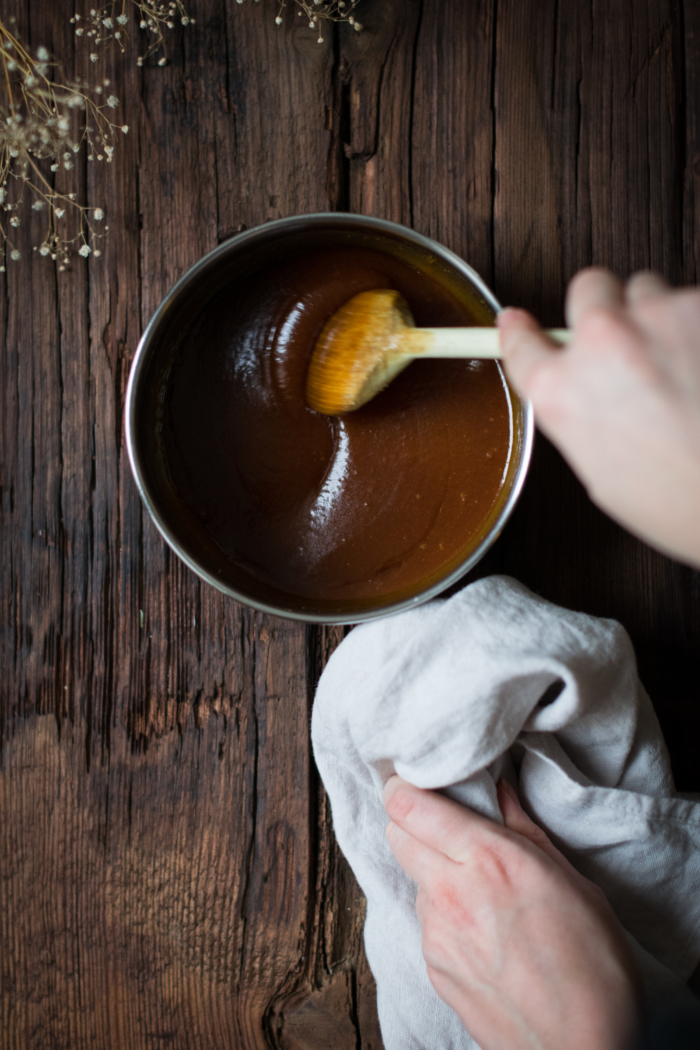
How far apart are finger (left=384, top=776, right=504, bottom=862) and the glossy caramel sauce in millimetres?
281

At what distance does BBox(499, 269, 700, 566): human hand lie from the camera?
486 millimetres

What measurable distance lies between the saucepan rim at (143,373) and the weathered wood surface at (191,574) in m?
0.19

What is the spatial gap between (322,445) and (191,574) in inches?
11.9

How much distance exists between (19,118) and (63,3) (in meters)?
0.20

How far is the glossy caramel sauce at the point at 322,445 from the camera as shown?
0.92 m

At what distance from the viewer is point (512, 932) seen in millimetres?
823

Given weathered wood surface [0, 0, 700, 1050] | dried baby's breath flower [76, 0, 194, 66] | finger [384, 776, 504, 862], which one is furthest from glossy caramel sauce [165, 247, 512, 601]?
dried baby's breath flower [76, 0, 194, 66]

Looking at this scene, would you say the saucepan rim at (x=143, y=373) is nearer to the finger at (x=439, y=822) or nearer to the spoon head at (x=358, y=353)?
the spoon head at (x=358, y=353)

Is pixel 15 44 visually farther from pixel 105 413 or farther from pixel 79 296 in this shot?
pixel 105 413

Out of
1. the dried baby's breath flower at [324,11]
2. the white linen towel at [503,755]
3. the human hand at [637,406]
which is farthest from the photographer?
the dried baby's breath flower at [324,11]

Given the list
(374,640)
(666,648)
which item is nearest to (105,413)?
(374,640)

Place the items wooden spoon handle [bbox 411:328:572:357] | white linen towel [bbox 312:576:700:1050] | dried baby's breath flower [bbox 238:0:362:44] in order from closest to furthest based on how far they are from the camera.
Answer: wooden spoon handle [bbox 411:328:572:357] → white linen towel [bbox 312:576:700:1050] → dried baby's breath flower [bbox 238:0:362:44]

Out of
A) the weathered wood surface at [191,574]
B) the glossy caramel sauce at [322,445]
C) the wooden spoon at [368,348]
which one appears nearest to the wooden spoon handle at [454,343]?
the wooden spoon at [368,348]

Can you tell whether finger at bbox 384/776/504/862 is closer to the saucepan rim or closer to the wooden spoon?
the saucepan rim
